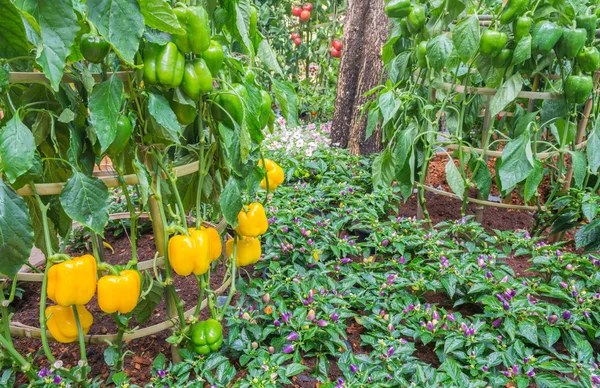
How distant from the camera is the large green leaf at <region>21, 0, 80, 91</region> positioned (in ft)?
2.28

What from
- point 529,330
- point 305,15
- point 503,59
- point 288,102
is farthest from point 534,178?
point 305,15

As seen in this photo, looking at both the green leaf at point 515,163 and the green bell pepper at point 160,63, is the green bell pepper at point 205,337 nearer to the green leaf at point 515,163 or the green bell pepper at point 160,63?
the green bell pepper at point 160,63

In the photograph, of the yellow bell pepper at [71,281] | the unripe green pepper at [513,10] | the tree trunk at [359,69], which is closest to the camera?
the yellow bell pepper at [71,281]

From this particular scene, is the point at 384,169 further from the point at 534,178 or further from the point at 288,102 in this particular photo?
the point at 288,102

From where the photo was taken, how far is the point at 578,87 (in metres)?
1.88

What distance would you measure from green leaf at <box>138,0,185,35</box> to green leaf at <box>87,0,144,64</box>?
4 centimetres

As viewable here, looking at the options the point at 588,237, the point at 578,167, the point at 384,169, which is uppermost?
the point at 578,167

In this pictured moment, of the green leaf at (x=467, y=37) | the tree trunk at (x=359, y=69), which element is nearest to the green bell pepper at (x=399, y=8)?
the green leaf at (x=467, y=37)

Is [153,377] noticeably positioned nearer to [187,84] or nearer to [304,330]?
[304,330]

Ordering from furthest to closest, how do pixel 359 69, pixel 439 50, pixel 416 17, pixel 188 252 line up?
pixel 359 69 → pixel 416 17 → pixel 439 50 → pixel 188 252

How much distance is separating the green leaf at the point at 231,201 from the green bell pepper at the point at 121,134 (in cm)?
27

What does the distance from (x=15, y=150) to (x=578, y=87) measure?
6.80ft

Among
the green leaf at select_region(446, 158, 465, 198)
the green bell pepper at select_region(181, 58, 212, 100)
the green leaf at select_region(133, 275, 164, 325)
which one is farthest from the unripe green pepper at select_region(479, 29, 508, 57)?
the green leaf at select_region(133, 275, 164, 325)

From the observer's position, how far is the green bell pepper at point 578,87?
1866 mm
